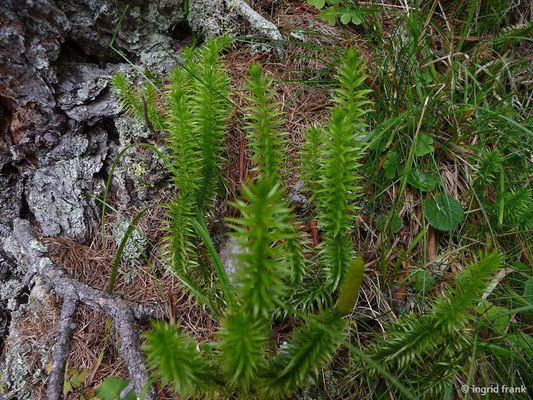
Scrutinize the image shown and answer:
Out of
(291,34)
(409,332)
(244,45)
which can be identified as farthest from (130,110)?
(409,332)

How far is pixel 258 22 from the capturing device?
8.18ft

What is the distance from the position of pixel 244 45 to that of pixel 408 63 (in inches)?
39.7

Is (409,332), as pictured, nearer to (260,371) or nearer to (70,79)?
(260,371)

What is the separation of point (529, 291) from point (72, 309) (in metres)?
2.22

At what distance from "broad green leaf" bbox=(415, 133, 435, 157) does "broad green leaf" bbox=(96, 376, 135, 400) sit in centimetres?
187

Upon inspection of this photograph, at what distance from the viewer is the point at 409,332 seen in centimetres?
164

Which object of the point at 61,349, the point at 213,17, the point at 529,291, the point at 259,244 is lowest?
the point at 529,291

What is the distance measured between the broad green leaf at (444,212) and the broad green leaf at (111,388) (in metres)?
1.71

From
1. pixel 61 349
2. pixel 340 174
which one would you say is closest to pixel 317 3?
pixel 340 174

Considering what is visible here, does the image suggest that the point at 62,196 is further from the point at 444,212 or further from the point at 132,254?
the point at 444,212

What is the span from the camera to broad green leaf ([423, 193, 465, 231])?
2.12 meters

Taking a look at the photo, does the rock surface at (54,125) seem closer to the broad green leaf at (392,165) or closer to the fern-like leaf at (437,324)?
the broad green leaf at (392,165)

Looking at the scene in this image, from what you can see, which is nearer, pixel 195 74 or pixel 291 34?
pixel 195 74

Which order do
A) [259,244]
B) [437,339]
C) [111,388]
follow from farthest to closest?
1. [111,388]
2. [437,339]
3. [259,244]
